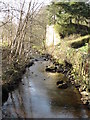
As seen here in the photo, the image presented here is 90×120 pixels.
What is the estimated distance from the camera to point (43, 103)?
26.7 feet

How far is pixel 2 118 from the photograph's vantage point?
6203mm

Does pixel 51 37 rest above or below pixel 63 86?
above

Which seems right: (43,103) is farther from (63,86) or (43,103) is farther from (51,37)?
(51,37)

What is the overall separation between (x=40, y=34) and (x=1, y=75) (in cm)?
1924

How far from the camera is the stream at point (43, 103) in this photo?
7.02 meters

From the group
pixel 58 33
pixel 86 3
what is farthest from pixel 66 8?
pixel 58 33

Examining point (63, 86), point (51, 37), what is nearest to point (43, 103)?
point (63, 86)

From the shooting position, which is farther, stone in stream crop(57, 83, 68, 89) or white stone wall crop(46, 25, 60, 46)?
white stone wall crop(46, 25, 60, 46)

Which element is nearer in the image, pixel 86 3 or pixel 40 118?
pixel 40 118

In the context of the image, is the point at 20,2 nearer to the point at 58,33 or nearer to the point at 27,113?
the point at 27,113

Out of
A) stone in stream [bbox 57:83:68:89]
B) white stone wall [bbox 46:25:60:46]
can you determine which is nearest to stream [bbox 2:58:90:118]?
stone in stream [bbox 57:83:68:89]

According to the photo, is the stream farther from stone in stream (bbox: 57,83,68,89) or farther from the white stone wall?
the white stone wall

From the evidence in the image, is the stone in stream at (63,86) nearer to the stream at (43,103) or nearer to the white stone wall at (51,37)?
the stream at (43,103)

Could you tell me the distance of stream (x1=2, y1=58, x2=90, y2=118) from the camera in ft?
23.0
